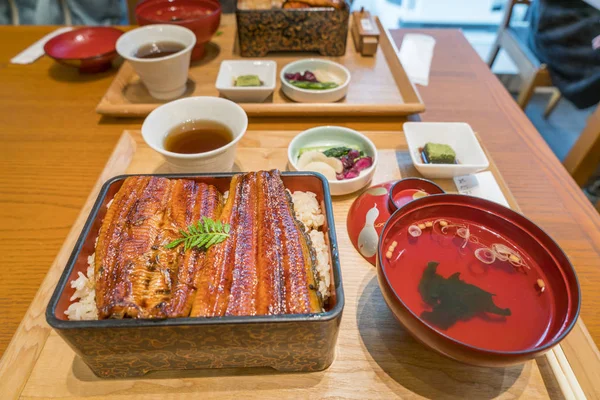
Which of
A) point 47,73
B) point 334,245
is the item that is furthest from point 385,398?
point 47,73

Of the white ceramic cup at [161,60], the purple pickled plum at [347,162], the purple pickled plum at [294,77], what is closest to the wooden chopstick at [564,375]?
the purple pickled plum at [347,162]

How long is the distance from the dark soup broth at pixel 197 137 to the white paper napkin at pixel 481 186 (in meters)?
1.03

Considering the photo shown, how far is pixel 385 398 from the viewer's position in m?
1.02

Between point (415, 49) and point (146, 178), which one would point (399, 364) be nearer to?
point (146, 178)

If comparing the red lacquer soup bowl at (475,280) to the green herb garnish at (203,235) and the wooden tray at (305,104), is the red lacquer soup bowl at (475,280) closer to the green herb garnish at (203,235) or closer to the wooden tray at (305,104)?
the green herb garnish at (203,235)

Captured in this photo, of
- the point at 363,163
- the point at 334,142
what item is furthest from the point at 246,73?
the point at 363,163

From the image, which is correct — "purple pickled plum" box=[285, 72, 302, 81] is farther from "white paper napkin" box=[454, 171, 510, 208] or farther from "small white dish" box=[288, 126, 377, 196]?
"white paper napkin" box=[454, 171, 510, 208]

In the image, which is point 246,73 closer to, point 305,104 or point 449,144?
point 305,104

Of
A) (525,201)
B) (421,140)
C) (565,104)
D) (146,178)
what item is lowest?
(565,104)

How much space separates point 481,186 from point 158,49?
1989 mm

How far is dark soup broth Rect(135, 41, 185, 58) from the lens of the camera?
2.25 meters

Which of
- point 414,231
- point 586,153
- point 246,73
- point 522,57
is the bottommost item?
point 586,153

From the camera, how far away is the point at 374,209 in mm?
1408

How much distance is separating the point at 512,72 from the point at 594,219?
3417 millimetres
